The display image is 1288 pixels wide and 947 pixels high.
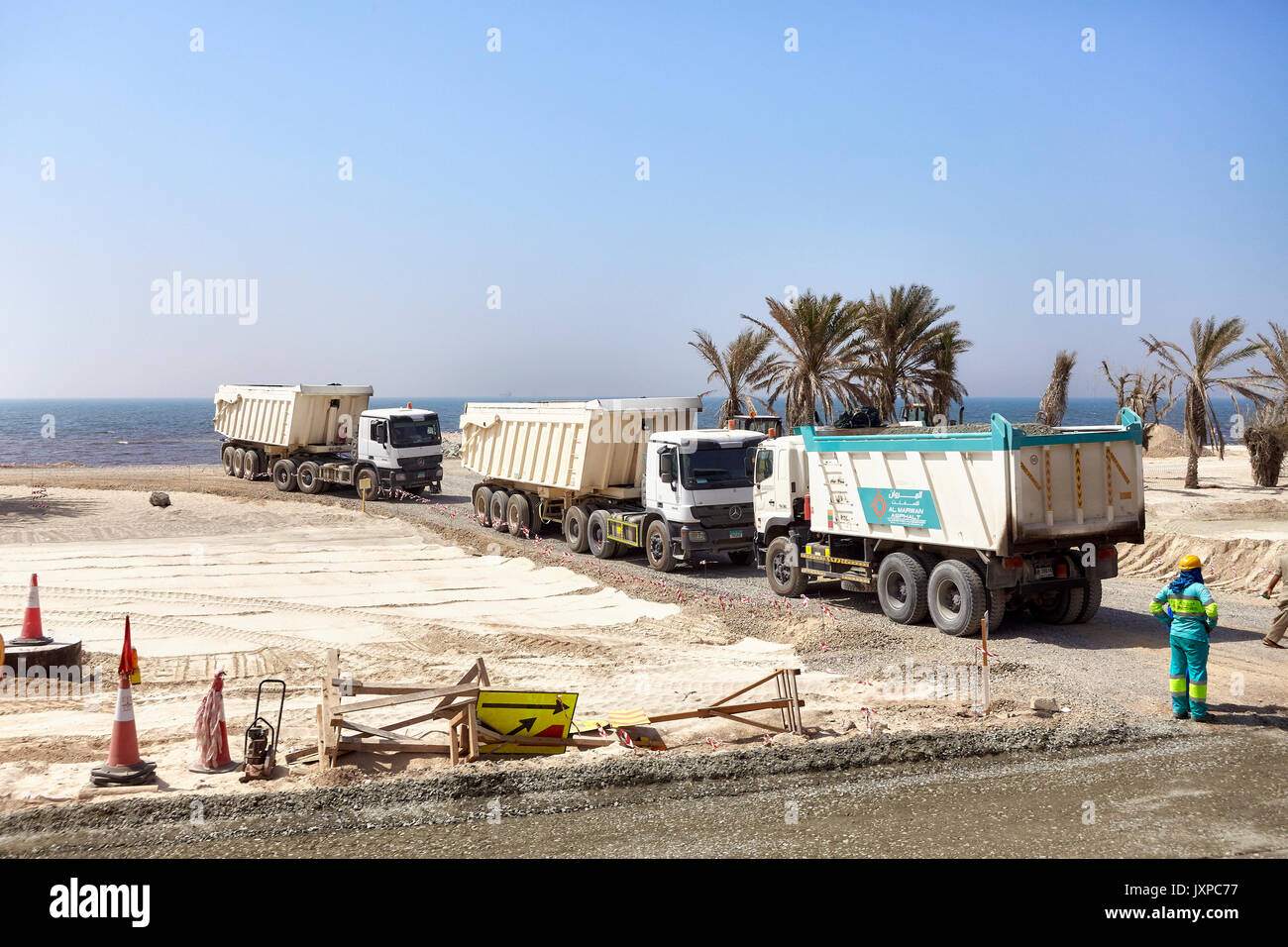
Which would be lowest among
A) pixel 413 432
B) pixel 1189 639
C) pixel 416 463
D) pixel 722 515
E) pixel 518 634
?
pixel 518 634

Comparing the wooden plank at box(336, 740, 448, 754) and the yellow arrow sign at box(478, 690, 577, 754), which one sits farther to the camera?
the yellow arrow sign at box(478, 690, 577, 754)

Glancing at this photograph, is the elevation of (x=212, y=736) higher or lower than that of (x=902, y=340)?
lower

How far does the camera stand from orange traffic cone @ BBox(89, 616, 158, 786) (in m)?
7.87

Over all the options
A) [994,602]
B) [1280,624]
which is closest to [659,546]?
[994,602]

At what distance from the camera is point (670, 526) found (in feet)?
62.1

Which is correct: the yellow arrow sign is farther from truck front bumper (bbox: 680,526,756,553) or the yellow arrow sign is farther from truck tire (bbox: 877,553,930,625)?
truck front bumper (bbox: 680,526,756,553)

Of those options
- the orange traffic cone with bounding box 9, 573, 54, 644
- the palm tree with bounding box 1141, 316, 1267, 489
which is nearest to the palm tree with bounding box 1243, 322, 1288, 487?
the palm tree with bounding box 1141, 316, 1267, 489

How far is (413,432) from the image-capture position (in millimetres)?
30656

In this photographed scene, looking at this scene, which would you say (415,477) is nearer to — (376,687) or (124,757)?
(376,687)

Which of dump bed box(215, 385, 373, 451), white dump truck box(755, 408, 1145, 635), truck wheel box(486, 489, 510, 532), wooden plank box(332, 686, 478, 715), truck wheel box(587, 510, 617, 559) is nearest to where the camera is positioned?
wooden plank box(332, 686, 478, 715)

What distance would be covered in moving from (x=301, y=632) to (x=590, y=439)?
8.37 meters

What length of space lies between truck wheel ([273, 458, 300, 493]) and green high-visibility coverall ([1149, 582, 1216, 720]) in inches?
1177

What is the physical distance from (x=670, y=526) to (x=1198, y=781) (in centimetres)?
1174

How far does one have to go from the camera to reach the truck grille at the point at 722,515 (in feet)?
60.7
